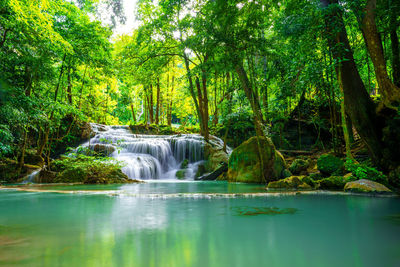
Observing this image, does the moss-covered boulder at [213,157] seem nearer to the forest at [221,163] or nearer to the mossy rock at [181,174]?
the forest at [221,163]

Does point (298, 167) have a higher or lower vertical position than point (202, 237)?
higher

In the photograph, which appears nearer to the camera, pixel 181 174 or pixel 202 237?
pixel 202 237

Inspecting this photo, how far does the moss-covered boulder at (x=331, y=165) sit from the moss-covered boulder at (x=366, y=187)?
1.91m

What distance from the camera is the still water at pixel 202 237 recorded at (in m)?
1.51

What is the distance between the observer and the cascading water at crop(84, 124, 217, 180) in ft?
40.8

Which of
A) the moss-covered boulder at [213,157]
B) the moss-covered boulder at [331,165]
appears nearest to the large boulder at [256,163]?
the moss-covered boulder at [331,165]

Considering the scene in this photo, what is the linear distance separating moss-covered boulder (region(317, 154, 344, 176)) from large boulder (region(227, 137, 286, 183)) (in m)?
1.59

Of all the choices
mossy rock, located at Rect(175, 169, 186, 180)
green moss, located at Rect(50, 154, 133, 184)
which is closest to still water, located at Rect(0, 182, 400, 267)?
green moss, located at Rect(50, 154, 133, 184)

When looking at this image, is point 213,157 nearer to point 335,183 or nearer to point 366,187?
point 335,183

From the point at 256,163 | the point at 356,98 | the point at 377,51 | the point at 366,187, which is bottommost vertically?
the point at 366,187

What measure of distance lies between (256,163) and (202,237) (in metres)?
7.27

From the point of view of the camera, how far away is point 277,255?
1.58 m

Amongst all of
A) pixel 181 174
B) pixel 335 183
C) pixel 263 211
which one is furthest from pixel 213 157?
pixel 263 211

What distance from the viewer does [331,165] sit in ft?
23.7
